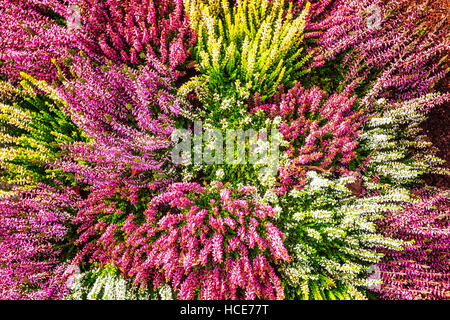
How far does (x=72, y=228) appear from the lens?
2707 mm

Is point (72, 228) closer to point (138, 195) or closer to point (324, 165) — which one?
point (138, 195)

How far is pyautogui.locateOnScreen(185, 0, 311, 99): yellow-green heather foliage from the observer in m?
2.59

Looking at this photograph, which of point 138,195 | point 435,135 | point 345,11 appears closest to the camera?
point 138,195

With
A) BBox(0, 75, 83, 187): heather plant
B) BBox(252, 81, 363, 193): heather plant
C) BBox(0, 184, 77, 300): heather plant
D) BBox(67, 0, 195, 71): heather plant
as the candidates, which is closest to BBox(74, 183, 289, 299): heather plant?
BBox(0, 184, 77, 300): heather plant

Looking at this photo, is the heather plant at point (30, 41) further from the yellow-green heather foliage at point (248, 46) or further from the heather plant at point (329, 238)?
the heather plant at point (329, 238)

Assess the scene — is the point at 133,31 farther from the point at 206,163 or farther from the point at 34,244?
the point at 34,244

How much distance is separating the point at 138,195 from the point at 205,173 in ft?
2.29

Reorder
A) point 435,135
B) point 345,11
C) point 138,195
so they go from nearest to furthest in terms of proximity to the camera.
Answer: point 138,195 < point 345,11 < point 435,135

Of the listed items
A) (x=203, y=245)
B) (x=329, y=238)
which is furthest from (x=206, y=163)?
(x=329, y=238)

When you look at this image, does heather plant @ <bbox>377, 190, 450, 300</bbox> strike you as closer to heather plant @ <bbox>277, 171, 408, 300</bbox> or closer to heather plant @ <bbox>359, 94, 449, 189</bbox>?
heather plant @ <bbox>277, 171, 408, 300</bbox>

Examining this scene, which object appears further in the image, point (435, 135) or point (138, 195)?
point (435, 135)

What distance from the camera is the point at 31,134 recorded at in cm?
274
